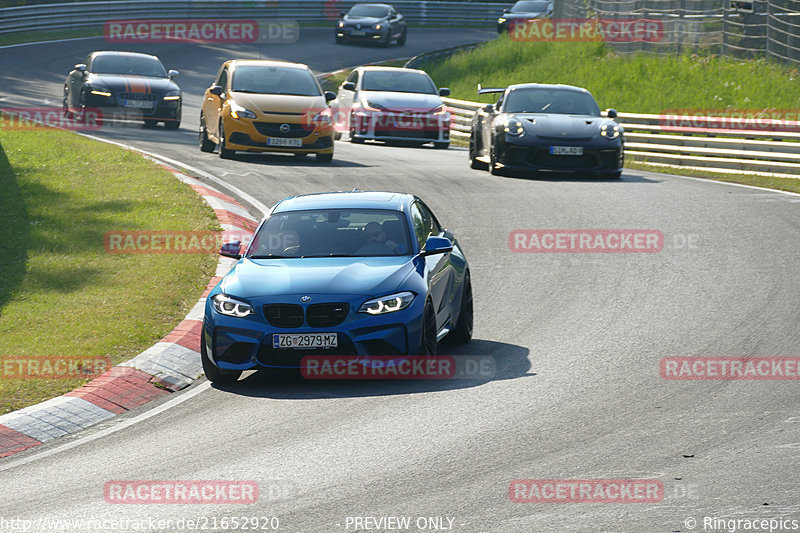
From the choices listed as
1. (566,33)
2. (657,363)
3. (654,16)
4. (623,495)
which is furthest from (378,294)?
(566,33)

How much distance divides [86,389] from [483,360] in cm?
313

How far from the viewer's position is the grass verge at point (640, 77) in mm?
29406

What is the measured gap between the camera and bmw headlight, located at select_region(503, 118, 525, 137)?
2104 cm

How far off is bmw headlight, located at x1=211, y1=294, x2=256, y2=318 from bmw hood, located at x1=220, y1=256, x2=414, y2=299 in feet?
0.19

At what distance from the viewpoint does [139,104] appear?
27.5 metres

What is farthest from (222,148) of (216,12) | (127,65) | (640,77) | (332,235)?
(216,12)

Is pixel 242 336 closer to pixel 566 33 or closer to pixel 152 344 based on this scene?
pixel 152 344

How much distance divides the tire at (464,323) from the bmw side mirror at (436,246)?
0.80 m
